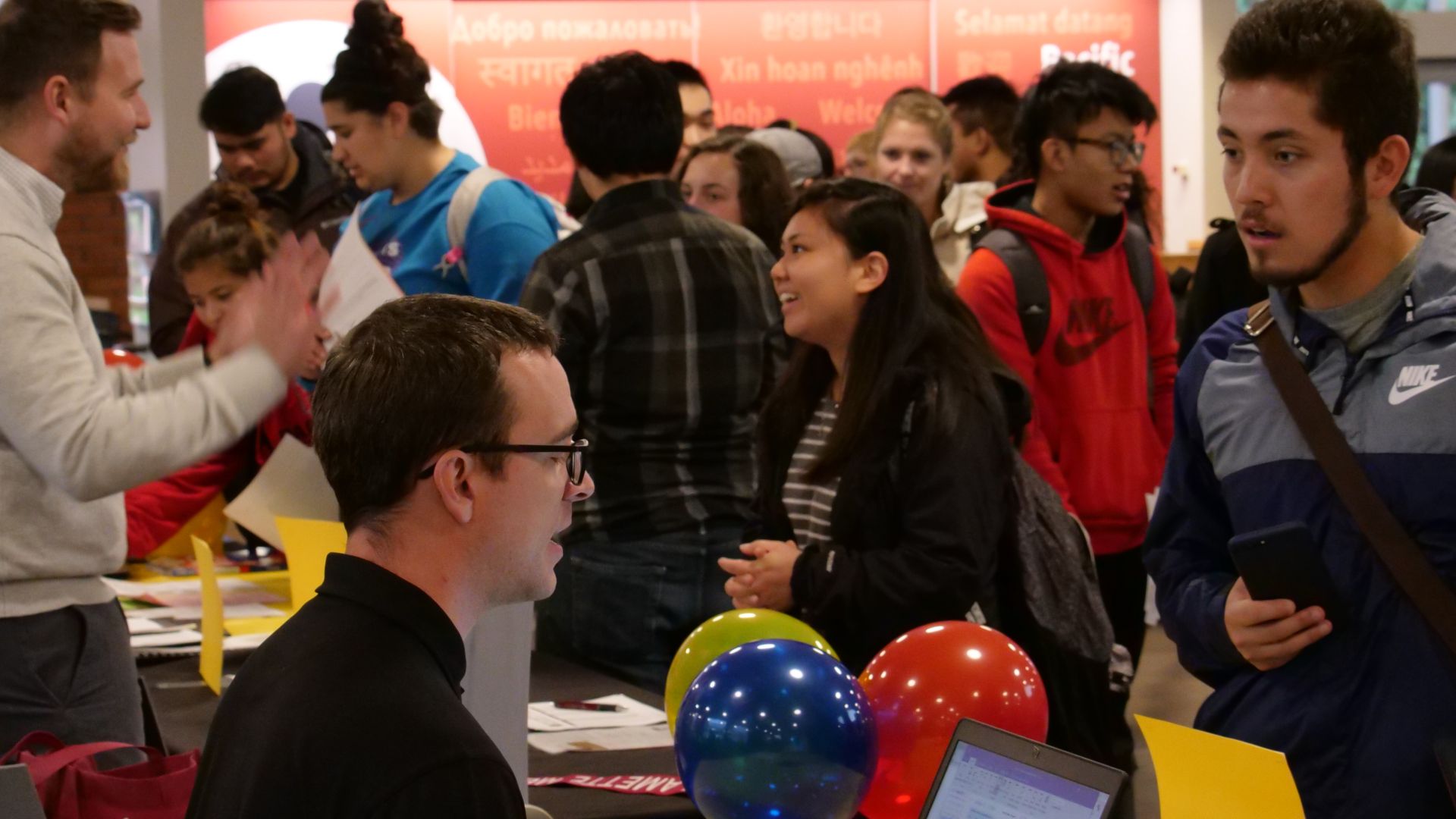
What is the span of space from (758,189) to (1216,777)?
9.49 ft

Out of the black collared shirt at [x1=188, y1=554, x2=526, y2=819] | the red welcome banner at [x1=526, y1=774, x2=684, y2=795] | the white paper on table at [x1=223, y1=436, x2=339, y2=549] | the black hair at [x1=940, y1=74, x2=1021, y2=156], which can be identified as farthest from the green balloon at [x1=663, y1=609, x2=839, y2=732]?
the black hair at [x1=940, y1=74, x2=1021, y2=156]

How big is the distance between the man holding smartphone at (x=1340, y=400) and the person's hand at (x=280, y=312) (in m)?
1.14

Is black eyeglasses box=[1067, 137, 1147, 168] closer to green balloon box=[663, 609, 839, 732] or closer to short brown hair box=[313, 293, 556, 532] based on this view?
green balloon box=[663, 609, 839, 732]

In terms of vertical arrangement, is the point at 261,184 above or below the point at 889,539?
above

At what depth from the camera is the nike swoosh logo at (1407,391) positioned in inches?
62.9

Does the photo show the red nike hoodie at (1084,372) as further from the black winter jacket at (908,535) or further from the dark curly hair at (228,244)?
the dark curly hair at (228,244)

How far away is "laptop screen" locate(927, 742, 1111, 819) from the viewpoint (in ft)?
4.78

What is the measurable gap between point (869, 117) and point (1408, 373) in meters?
6.48

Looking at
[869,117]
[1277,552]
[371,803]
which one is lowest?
[371,803]

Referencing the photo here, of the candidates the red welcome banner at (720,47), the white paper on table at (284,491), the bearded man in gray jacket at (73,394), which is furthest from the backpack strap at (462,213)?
the red welcome banner at (720,47)

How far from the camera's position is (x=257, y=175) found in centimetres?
461

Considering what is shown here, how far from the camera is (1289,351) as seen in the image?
173 cm

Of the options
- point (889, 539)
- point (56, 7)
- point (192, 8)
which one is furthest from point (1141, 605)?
point (192, 8)

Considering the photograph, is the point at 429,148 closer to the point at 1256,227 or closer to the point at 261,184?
the point at 261,184
